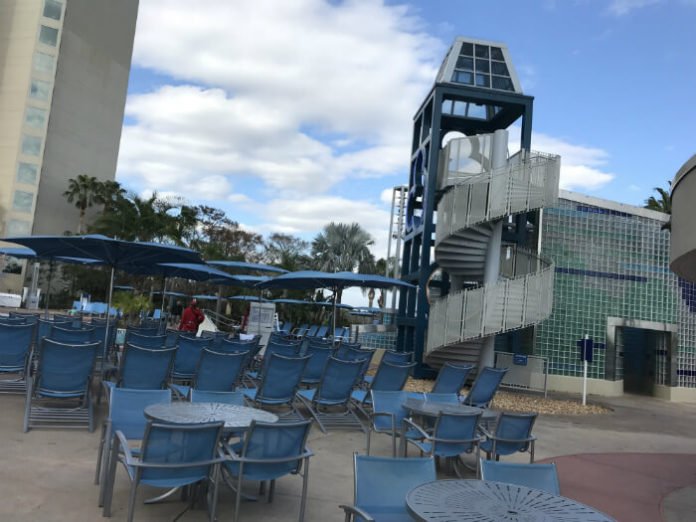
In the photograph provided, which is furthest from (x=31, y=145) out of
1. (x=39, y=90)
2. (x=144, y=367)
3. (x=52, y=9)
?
(x=144, y=367)

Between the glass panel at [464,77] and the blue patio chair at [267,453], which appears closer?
the blue patio chair at [267,453]

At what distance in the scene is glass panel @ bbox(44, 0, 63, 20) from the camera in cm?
4197

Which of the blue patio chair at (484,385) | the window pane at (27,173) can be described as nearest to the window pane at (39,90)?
the window pane at (27,173)

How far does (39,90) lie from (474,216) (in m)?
39.2

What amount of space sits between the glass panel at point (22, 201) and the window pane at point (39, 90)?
22.5 ft

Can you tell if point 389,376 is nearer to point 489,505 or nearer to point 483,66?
point 489,505

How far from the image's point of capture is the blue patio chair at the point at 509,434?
199 inches

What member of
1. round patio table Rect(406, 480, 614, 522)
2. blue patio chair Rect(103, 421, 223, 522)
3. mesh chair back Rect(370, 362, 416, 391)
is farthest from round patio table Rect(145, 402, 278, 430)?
mesh chair back Rect(370, 362, 416, 391)

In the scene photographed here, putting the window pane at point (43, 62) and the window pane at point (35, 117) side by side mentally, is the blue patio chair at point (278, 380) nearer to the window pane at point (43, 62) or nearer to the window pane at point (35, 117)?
the window pane at point (35, 117)

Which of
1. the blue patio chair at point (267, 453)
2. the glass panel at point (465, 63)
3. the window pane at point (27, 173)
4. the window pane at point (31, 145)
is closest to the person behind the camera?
the blue patio chair at point (267, 453)

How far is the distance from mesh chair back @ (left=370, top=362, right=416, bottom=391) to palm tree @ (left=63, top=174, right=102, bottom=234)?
134 feet

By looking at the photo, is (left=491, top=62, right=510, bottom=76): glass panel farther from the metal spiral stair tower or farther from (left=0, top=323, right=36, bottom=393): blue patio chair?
(left=0, top=323, right=36, bottom=393): blue patio chair

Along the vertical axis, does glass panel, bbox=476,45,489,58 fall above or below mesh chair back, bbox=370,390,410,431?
above

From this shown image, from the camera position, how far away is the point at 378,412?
18.0 ft
